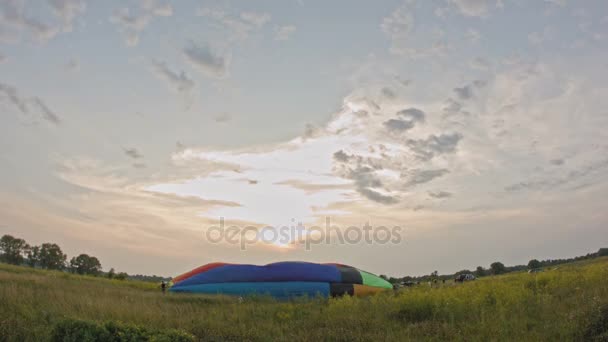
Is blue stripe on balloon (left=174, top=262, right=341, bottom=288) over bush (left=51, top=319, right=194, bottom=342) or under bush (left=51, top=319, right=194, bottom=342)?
over

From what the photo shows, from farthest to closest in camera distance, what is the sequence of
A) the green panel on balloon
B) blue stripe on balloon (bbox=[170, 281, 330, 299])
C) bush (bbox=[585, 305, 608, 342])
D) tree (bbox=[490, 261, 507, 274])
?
tree (bbox=[490, 261, 507, 274])
the green panel on balloon
blue stripe on balloon (bbox=[170, 281, 330, 299])
bush (bbox=[585, 305, 608, 342])

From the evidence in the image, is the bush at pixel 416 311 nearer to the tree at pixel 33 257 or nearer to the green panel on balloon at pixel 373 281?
the green panel on balloon at pixel 373 281

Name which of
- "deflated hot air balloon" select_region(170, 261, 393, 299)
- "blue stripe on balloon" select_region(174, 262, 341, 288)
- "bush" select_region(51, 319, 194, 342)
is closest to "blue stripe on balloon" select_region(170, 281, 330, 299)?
"deflated hot air balloon" select_region(170, 261, 393, 299)

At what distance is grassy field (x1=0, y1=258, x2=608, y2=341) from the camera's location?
419 inches

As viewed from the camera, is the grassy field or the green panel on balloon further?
the green panel on balloon

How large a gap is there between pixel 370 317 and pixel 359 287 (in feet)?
29.0

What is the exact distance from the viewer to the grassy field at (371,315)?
10.6 metres

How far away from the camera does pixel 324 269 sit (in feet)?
73.5

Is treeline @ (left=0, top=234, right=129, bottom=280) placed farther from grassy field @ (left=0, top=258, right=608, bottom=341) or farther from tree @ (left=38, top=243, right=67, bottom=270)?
grassy field @ (left=0, top=258, right=608, bottom=341)

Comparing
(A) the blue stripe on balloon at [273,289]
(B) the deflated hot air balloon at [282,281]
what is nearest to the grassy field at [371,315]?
(A) the blue stripe on balloon at [273,289]

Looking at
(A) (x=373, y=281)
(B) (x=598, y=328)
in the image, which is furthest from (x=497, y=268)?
(B) (x=598, y=328)

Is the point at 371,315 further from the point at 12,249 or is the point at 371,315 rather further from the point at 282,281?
the point at 12,249

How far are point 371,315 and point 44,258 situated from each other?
8316 centimetres

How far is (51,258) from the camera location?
80.2 m
